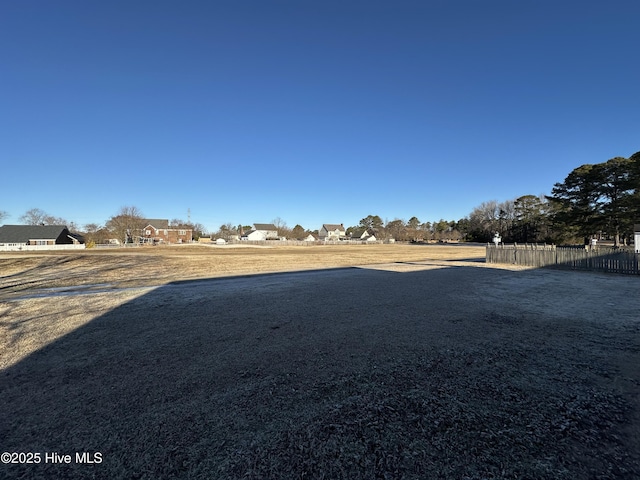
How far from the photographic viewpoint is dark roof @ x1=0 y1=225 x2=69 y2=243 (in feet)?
187

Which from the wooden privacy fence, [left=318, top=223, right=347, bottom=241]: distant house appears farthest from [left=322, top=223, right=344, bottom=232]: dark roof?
the wooden privacy fence

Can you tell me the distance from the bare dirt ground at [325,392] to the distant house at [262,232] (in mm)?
95056

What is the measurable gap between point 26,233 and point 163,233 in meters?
28.1

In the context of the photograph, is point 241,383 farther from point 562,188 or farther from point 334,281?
point 562,188

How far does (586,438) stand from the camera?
2.60m

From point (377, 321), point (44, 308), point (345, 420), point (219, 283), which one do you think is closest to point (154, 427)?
point (345, 420)

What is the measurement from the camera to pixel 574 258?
16.2 m

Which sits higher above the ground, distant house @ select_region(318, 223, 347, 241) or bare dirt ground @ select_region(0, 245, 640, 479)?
distant house @ select_region(318, 223, 347, 241)

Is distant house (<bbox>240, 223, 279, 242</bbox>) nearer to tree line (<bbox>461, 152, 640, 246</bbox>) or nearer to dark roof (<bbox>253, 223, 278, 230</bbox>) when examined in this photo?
dark roof (<bbox>253, 223, 278, 230</bbox>)

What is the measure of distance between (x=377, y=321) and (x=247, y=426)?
412cm

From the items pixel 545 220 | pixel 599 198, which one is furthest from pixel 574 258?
pixel 545 220

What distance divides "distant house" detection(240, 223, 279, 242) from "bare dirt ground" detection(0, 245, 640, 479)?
95056mm

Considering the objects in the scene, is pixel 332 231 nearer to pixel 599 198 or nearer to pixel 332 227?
pixel 332 227

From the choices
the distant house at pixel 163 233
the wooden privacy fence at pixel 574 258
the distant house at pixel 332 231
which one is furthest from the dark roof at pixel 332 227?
the wooden privacy fence at pixel 574 258
